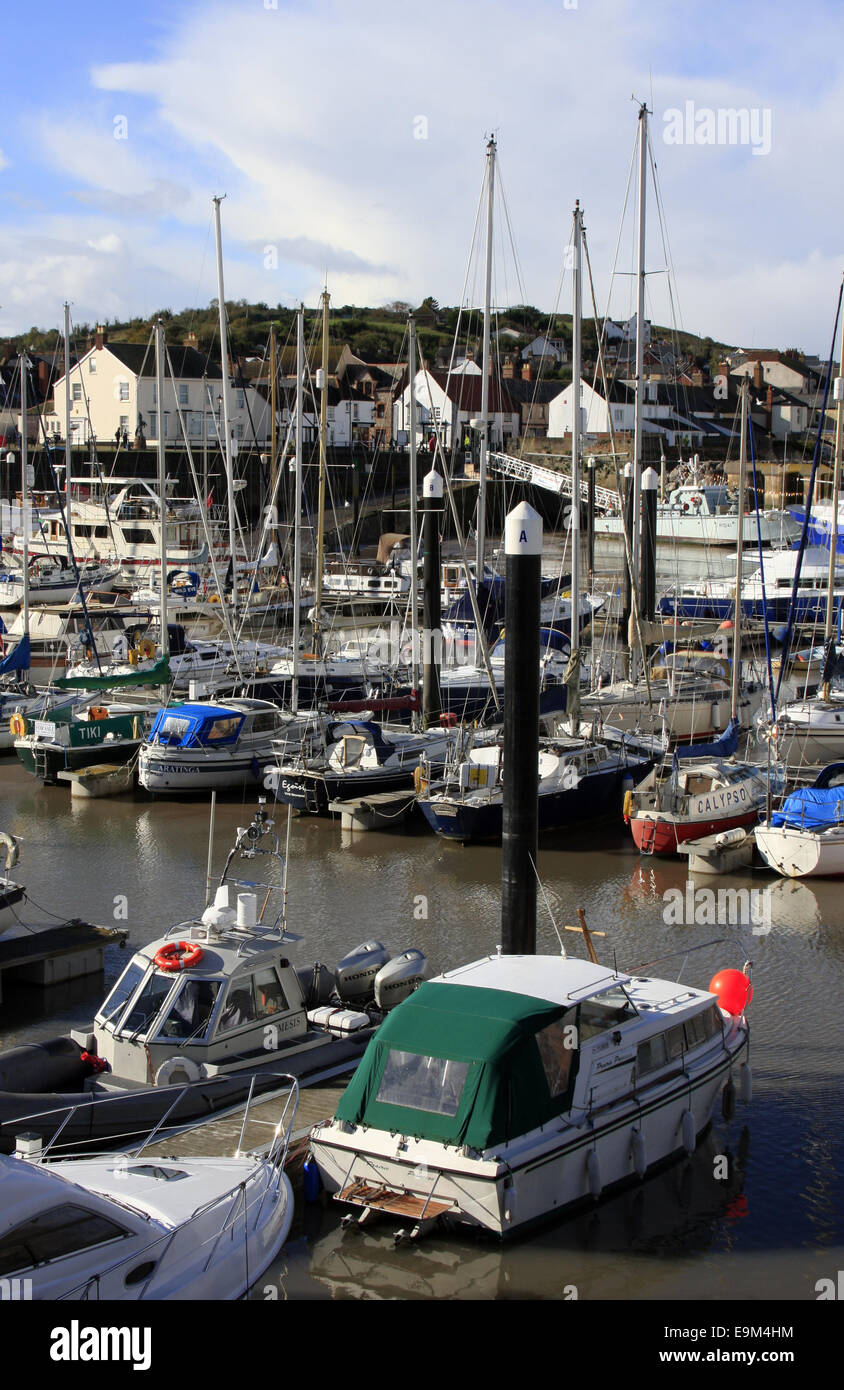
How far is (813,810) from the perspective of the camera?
77.4 feet

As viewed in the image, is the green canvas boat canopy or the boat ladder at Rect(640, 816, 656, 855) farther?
the boat ladder at Rect(640, 816, 656, 855)

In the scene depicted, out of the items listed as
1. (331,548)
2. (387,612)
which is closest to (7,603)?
(387,612)

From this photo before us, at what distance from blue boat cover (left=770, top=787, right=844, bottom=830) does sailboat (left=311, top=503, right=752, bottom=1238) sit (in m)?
10.3

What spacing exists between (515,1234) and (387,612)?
144 feet

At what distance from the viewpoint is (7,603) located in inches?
2191

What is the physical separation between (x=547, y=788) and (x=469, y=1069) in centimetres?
1531

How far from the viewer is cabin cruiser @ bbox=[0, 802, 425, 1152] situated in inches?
498

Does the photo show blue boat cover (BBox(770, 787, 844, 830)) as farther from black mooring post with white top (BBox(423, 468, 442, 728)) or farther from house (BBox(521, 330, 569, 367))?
house (BBox(521, 330, 569, 367))

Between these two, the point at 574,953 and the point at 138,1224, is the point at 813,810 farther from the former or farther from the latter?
the point at 138,1224

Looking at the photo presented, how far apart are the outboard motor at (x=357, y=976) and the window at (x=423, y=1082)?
437 cm

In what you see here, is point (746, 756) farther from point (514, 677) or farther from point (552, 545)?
point (552, 545)

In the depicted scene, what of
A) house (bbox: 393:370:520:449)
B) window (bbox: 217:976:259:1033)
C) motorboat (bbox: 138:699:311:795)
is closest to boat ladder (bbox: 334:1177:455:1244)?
window (bbox: 217:976:259:1033)

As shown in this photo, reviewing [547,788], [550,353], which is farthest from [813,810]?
[550,353]

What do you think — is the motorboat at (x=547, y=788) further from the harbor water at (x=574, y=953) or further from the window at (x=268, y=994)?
the window at (x=268, y=994)
